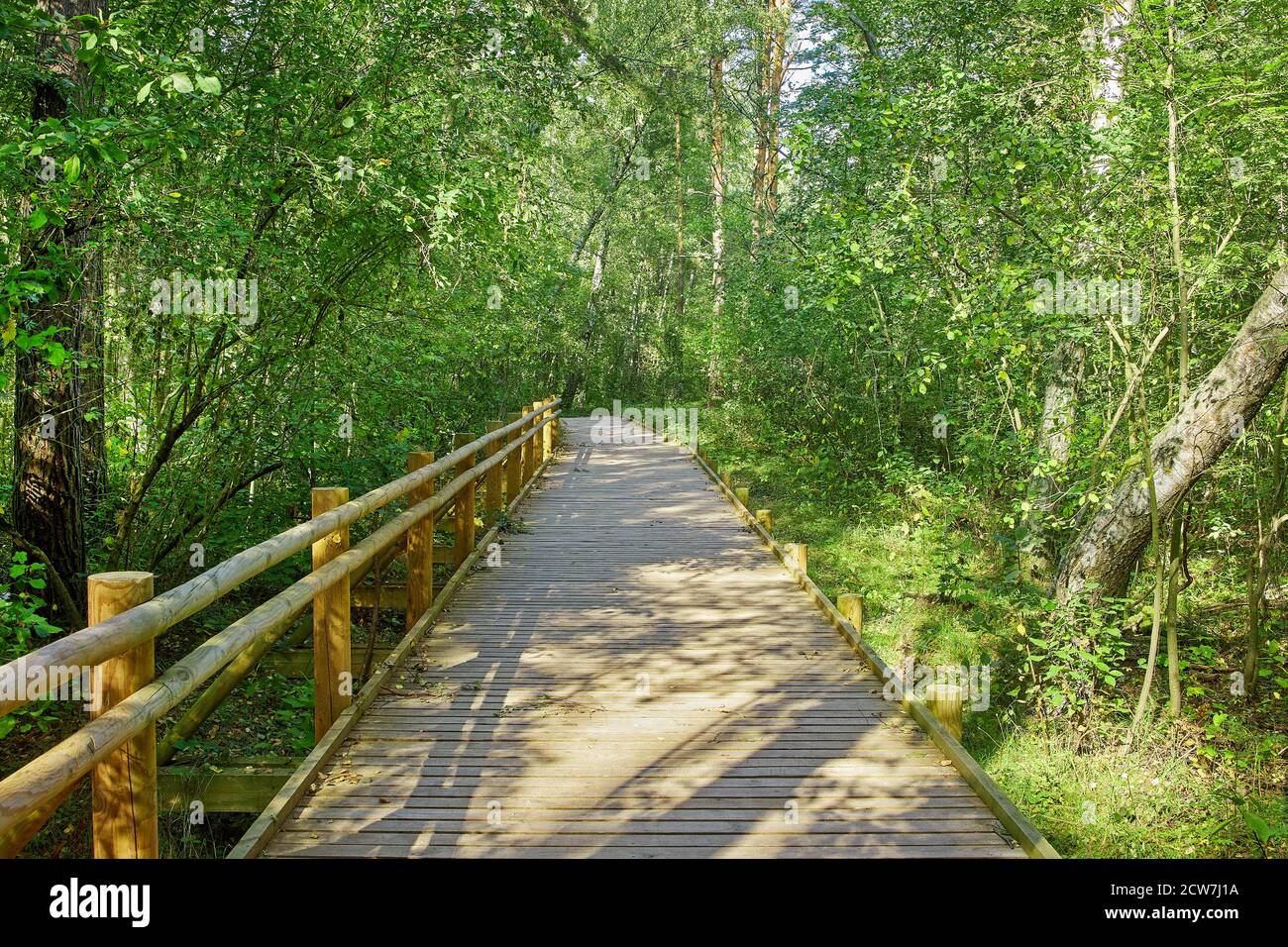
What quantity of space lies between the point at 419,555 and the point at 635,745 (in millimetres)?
2454

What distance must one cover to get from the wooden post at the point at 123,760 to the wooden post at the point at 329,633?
1669mm

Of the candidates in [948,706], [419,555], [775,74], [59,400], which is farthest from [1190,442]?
[775,74]

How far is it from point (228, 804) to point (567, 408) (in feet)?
89.0

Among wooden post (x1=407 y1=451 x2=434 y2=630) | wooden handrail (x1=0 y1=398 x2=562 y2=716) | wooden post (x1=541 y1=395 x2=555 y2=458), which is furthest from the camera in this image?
wooden post (x1=541 y1=395 x2=555 y2=458)

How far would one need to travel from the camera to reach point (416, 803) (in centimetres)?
376

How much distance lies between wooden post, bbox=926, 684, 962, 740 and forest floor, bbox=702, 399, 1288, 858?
0.96 meters

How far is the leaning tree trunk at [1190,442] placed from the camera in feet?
17.6

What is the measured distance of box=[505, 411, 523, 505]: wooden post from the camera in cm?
1154

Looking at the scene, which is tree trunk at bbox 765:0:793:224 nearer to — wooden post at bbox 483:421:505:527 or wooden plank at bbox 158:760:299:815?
wooden post at bbox 483:421:505:527

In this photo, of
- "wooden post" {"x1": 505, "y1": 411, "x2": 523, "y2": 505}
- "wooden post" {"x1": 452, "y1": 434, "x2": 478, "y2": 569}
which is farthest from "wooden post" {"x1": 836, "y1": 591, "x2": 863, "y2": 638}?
"wooden post" {"x1": 505, "y1": 411, "x2": 523, "y2": 505}

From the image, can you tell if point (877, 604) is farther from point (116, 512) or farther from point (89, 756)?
point (89, 756)

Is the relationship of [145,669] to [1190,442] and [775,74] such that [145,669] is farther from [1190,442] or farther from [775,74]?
[775,74]

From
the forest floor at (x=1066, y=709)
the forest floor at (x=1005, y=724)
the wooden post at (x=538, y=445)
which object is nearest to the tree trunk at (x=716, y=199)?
the wooden post at (x=538, y=445)

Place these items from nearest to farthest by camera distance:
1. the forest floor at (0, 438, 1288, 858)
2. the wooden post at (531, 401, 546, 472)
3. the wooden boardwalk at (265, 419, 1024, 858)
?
the wooden boardwalk at (265, 419, 1024, 858)
the forest floor at (0, 438, 1288, 858)
the wooden post at (531, 401, 546, 472)
